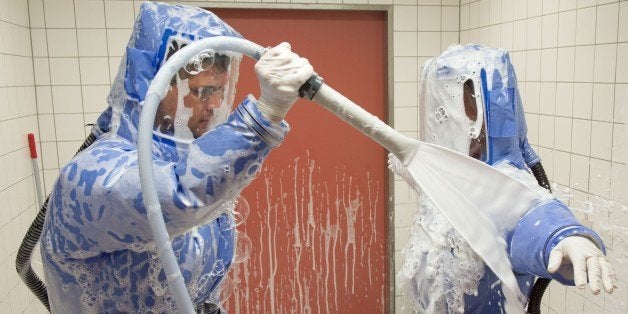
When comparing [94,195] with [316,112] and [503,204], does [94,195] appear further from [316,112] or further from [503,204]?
[316,112]

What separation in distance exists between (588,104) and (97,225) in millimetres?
1885

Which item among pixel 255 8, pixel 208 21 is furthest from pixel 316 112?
pixel 208 21

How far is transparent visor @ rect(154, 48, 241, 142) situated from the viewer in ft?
3.54

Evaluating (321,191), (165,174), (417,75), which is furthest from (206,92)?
(417,75)

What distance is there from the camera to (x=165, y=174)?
830 millimetres

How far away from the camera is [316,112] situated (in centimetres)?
293

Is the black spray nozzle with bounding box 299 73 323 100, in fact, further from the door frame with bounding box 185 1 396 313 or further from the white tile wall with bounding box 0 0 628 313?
the door frame with bounding box 185 1 396 313

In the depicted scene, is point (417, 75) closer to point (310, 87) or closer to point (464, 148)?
point (464, 148)

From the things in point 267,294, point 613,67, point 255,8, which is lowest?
point 267,294

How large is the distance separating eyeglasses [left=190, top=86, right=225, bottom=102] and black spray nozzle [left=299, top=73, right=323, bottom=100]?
1.12 feet

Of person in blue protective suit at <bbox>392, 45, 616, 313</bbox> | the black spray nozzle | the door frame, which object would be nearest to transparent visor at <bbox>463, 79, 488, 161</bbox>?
person in blue protective suit at <bbox>392, 45, 616, 313</bbox>

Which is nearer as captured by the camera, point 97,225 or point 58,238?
point 97,225

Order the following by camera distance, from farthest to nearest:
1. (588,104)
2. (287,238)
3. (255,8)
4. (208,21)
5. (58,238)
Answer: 1. (287,238)
2. (255,8)
3. (588,104)
4. (208,21)
5. (58,238)

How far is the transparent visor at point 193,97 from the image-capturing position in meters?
1.08
